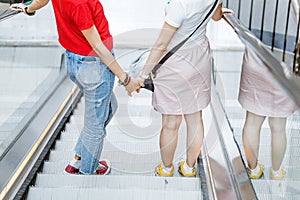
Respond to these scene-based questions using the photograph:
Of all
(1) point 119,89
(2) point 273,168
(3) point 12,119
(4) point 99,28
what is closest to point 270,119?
(2) point 273,168

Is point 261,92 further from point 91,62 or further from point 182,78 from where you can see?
point 91,62

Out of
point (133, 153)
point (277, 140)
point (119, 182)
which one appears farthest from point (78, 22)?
point (133, 153)

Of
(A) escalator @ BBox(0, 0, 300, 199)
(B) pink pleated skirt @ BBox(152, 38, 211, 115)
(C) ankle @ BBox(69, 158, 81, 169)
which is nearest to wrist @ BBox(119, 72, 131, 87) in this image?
(B) pink pleated skirt @ BBox(152, 38, 211, 115)

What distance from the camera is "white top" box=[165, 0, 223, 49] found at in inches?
110

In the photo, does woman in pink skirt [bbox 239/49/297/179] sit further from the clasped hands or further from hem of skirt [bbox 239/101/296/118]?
the clasped hands

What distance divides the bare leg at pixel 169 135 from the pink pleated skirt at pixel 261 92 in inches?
17.4

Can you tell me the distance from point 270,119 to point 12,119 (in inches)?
73.2

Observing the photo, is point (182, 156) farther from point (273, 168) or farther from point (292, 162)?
point (292, 162)

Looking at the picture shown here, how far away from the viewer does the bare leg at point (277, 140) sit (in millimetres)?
2186

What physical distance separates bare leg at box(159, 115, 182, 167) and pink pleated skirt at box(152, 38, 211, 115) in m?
0.08

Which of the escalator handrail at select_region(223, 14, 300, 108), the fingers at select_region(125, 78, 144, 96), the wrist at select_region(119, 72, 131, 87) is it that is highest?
the escalator handrail at select_region(223, 14, 300, 108)

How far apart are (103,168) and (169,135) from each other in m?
0.52

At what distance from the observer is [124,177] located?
134 inches

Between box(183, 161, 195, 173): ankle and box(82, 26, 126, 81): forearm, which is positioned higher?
box(82, 26, 126, 81): forearm
